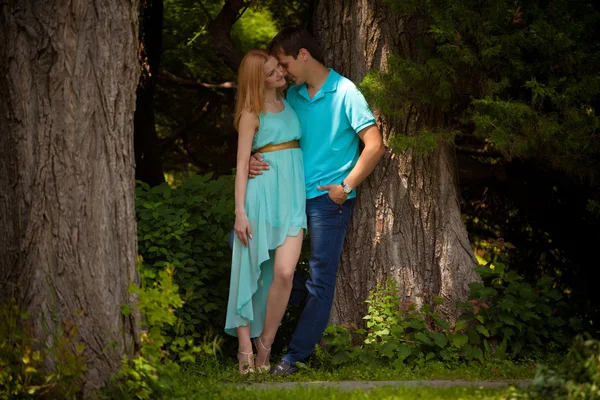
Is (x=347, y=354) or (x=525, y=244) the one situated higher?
(x=525, y=244)

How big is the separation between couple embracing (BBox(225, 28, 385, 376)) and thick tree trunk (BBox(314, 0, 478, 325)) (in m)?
0.30

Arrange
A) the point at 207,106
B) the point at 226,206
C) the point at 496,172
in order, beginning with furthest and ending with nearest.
A: the point at 207,106 → the point at 496,172 → the point at 226,206

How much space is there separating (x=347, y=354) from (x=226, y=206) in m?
1.48

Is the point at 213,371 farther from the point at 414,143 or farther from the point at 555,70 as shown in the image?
the point at 555,70

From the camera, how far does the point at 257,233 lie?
6.23 metres

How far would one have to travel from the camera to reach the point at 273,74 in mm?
6230

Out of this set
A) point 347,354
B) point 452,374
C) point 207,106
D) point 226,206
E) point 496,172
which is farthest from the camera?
point 207,106

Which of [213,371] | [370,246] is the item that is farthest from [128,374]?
[370,246]

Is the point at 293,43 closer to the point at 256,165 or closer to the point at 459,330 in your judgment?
the point at 256,165

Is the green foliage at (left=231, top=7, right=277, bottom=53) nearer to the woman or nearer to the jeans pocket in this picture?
the woman

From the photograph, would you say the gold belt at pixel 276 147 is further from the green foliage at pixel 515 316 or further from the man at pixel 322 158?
the green foliage at pixel 515 316

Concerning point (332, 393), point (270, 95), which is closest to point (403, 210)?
point (270, 95)

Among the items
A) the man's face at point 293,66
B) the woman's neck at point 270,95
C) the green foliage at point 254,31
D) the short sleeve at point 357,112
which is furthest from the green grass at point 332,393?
the green foliage at point 254,31

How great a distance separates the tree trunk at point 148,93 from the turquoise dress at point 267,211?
3471 mm
